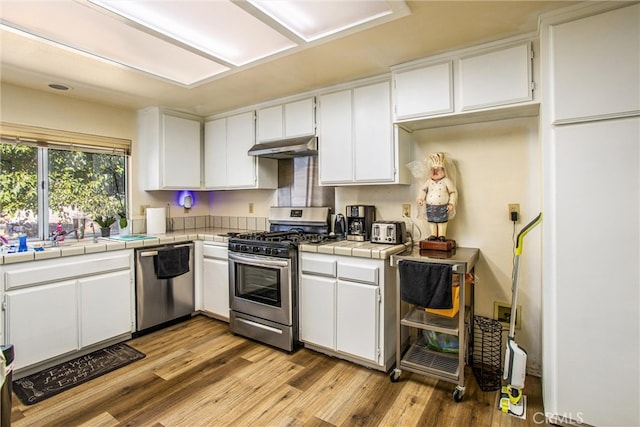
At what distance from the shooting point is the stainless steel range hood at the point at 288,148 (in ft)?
9.85

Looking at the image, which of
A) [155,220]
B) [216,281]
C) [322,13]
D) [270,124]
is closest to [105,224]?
[155,220]

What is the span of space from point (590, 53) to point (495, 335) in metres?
1.85

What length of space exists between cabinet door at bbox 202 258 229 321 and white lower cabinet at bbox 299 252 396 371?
0.96 meters

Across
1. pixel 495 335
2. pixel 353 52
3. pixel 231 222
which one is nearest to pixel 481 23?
pixel 353 52

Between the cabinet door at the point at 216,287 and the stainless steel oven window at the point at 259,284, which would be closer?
the stainless steel oven window at the point at 259,284

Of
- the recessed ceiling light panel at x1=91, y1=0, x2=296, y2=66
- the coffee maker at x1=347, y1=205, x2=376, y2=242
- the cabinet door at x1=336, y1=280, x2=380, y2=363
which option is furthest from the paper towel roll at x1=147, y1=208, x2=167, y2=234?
the cabinet door at x1=336, y1=280, x2=380, y2=363

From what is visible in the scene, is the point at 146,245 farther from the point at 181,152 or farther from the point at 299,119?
the point at 299,119

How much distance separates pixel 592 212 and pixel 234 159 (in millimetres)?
3098

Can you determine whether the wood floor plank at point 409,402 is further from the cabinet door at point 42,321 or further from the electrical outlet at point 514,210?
the cabinet door at point 42,321

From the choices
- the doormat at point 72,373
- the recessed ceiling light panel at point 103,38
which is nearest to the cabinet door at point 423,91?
the recessed ceiling light panel at point 103,38

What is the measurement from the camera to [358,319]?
2473 mm

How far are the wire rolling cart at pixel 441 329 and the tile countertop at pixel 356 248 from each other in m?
0.10

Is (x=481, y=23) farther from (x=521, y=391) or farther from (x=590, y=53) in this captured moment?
(x=521, y=391)

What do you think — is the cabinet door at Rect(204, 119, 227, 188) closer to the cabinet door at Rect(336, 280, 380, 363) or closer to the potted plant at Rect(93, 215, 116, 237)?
the potted plant at Rect(93, 215, 116, 237)
